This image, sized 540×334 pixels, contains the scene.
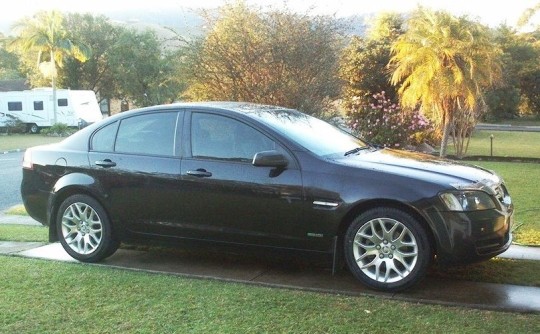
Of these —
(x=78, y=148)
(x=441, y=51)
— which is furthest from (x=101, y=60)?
(x=78, y=148)

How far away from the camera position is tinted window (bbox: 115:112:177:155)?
6.12 metres

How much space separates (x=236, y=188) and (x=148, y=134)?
3.93ft

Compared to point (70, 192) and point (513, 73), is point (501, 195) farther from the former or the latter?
point (513, 73)

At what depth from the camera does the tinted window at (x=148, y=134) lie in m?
6.12

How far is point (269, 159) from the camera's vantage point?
5.40 meters

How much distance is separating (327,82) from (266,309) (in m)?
8.26

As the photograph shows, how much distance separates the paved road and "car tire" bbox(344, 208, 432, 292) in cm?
809

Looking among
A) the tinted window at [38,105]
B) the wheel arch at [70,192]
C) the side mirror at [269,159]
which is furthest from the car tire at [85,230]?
the tinted window at [38,105]

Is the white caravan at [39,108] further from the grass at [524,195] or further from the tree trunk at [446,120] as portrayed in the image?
the grass at [524,195]

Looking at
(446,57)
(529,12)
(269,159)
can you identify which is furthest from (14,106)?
(269,159)

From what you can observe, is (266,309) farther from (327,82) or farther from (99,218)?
(327,82)

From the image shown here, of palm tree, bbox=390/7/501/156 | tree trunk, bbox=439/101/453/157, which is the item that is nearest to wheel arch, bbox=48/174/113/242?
palm tree, bbox=390/7/501/156

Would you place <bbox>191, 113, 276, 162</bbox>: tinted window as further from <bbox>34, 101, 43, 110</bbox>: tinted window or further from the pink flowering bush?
<bbox>34, 101, 43, 110</bbox>: tinted window

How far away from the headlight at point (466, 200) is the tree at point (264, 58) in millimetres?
7322
